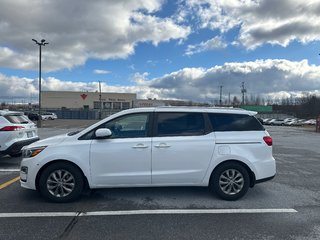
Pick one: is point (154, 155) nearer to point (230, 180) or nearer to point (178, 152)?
point (178, 152)

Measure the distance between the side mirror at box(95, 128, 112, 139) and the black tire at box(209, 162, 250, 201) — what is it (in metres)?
2.07

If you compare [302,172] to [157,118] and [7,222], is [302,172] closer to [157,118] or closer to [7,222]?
[157,118]

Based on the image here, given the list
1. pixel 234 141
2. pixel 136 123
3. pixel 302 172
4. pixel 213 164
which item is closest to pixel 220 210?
pixel 213 164

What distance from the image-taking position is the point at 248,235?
421 cm

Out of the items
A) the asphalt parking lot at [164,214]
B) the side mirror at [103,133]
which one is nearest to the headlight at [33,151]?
the asphalt parking lot at [164,214]

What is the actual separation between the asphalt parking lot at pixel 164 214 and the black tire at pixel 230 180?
0.16 m

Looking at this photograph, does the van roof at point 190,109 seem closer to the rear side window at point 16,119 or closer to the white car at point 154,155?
the white car at point 154,155

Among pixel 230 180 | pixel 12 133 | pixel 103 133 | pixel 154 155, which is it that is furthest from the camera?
pixel 12 133

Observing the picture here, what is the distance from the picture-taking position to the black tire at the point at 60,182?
546 cm

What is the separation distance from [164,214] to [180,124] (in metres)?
1.67

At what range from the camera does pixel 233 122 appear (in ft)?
19.4

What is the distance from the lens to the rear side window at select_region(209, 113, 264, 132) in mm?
5856

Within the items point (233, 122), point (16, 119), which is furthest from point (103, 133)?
point (16, 119)

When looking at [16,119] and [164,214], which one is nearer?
[164,214]
